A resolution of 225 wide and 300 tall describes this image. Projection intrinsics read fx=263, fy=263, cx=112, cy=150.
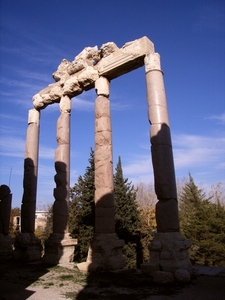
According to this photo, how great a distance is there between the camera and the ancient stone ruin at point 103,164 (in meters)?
7.98

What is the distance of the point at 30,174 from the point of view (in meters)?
14.1

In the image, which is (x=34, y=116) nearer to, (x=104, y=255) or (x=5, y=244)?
(x=5, y=244)

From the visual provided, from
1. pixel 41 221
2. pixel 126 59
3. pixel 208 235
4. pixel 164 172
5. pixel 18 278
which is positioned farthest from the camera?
pixel 41 221

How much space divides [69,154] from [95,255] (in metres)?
5.37

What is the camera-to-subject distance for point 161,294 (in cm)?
612

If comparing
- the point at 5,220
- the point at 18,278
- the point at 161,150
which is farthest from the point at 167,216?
the point at 5,220

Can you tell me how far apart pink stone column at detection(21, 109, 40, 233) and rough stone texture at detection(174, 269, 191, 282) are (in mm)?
8503

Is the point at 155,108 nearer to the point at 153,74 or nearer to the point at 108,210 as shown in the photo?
the point at 153,74

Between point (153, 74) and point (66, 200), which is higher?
point (153, 74)

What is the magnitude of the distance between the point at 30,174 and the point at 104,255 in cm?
687

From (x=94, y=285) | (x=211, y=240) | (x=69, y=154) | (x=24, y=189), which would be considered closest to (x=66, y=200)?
(x=69, y=154)

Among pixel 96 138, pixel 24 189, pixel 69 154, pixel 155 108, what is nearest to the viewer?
pixel 155 108

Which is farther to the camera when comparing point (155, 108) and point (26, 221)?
point (26, 221)

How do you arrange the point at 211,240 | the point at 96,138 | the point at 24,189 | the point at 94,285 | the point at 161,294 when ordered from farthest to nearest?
the point at 211,240 → the point at 24,189 → the point at 96,138 → the point at 94,285 → the point at 161,294
